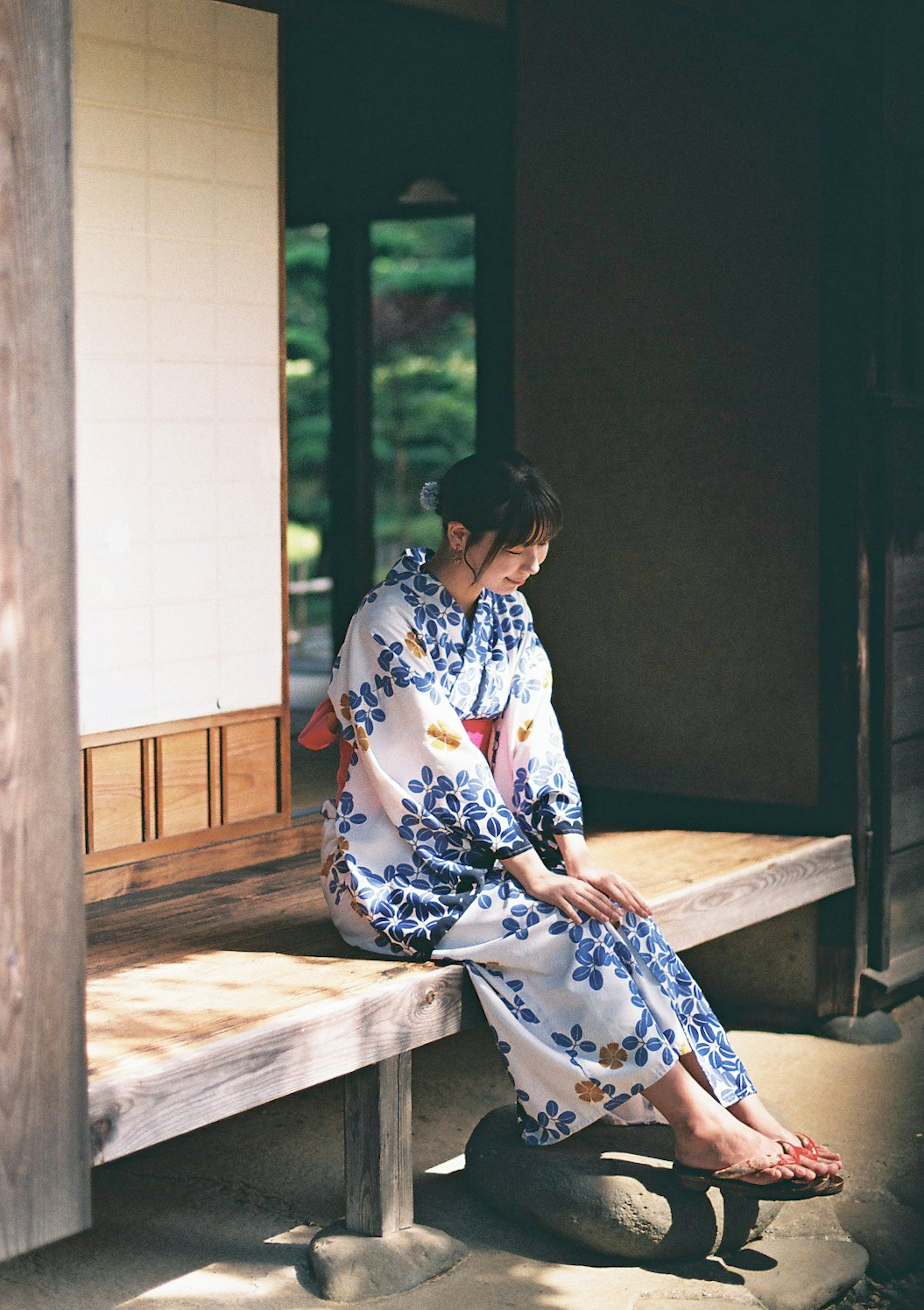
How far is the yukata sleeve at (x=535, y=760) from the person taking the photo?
12.1 ft

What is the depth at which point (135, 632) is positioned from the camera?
14.3 feet

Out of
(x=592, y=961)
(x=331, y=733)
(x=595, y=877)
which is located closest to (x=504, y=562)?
(x=331, y=733)

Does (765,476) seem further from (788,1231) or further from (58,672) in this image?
(58,672)

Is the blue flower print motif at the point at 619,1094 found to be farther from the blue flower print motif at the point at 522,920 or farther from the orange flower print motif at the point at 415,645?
the orange flower print motif at the point at 415,645

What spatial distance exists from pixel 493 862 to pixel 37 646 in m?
1.45

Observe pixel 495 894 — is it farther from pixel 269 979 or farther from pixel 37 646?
pixel 37 646

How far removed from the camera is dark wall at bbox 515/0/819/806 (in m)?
4.72

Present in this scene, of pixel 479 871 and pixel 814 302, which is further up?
pixel 814 302

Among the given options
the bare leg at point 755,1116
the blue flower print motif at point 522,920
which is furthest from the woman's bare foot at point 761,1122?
the blue flower print motif at point 522,920

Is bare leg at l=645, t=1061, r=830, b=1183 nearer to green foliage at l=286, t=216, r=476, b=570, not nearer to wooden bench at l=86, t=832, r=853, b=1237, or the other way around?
wooden bench at l=86, t=832, r=853, b=1237

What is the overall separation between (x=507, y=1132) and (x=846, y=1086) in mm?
1181

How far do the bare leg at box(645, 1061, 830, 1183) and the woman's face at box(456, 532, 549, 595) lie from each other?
105 cm

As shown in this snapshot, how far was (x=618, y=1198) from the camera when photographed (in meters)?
3.40

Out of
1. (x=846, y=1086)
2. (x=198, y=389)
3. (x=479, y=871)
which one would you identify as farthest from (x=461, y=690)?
(x=846, y=1086)
